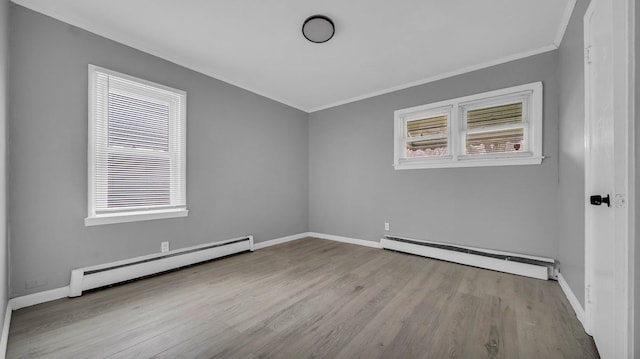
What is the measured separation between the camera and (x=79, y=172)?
7.93 feet

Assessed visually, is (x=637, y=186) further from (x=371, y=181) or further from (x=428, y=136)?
(x=371, y=181)

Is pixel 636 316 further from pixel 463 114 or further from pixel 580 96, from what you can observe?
pixel 463 114

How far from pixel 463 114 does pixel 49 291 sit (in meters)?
5.01

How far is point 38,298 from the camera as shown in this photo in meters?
2.19

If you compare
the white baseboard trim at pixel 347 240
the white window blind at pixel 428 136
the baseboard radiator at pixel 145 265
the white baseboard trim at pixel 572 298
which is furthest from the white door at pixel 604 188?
the baseboard radiator at pixel 145 265

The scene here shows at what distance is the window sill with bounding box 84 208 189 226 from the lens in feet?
8.13

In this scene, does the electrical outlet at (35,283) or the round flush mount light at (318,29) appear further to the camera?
the round flush mount light at (318,29)

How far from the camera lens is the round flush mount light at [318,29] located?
2357mm

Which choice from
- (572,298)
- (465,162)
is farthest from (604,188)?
(465,162)

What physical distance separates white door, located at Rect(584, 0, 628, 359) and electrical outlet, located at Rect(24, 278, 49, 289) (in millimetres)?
4015

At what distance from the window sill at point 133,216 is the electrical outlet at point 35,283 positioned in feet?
1.79

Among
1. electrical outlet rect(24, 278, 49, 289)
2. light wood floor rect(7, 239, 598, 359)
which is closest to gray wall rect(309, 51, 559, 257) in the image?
light wood floor rect(7, 239, 598, 359)

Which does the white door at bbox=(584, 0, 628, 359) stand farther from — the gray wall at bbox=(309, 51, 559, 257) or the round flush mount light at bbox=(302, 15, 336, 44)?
the round flush mount light at bbox=(302, 15, 336, 44)

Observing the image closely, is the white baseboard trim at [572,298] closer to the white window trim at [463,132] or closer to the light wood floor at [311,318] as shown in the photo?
the light wood floor at [311,318]
